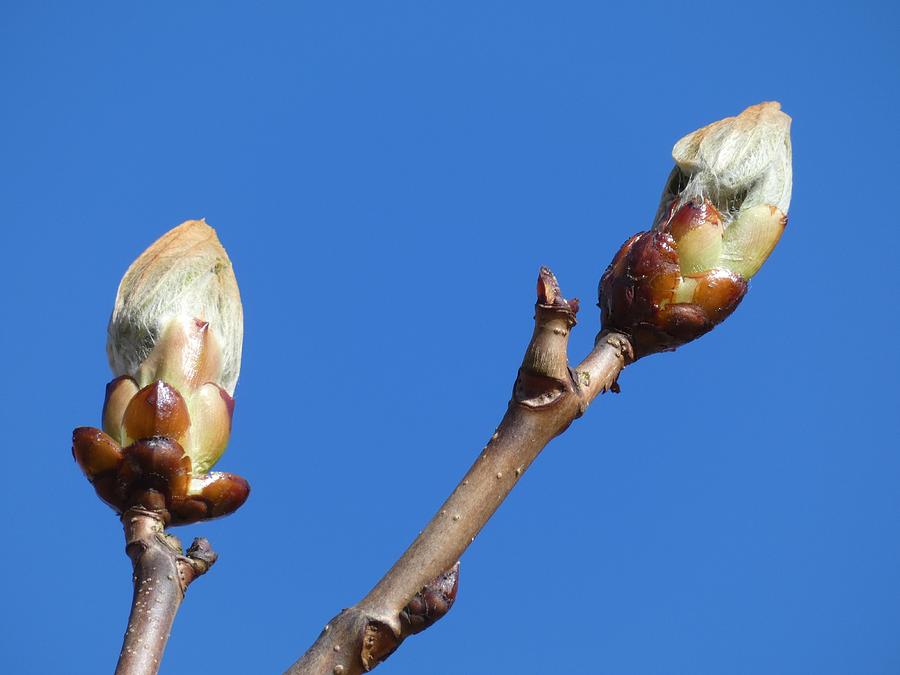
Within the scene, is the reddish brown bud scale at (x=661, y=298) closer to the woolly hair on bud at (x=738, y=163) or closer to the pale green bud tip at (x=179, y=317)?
the woolly hair on bud at (x=738, y=163)

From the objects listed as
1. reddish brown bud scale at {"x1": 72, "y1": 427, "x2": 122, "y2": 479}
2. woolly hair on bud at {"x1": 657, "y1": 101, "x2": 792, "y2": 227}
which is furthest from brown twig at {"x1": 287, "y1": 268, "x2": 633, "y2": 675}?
reddish brown bud scale at {"x1": 72, "y1": 427, "x2": 122, "y2": 479}

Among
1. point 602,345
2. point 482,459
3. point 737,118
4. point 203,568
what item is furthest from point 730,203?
point 203,568

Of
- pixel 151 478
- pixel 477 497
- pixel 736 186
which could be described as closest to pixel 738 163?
pixel 736 186

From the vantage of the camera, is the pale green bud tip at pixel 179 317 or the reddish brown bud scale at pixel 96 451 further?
the pale green bud tip at pixel 179 317

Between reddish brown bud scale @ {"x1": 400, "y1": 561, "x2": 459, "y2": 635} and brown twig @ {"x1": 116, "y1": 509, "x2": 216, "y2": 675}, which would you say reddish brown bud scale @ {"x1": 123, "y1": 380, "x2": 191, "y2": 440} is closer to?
brown twig @ {"x1": 116, "y1": 509, "x2": 216, "y2": 675}

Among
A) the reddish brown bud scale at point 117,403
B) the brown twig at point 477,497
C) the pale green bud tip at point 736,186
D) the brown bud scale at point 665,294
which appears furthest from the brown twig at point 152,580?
the pale green bud tip at point 736,186

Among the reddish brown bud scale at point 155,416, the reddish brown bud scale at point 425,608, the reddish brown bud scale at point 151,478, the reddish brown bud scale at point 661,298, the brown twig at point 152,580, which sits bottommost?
the reddish brown bud scale at point 425,608
